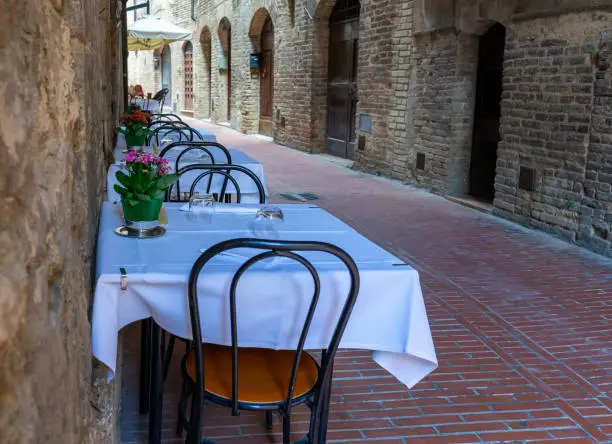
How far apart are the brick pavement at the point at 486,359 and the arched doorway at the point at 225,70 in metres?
12.6

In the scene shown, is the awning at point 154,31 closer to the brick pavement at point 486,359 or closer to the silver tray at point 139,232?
the brick pavement at point 486,359

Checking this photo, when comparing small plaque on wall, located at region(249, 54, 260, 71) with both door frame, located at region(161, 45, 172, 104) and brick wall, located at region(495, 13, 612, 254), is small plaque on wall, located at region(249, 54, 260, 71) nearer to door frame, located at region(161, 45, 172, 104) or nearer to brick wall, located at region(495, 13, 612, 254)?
brick wall, located at region(495, 13, 612, 254)

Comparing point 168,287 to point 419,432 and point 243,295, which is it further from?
point 419,432

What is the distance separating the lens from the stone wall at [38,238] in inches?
27.4

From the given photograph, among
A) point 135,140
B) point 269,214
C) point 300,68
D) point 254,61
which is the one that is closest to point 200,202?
point 269,214

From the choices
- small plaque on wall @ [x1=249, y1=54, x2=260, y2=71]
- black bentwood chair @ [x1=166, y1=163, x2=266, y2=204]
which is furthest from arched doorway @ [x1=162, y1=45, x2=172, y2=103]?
black bentwood chair @ [x1=166, y1=163, x2=266, y2=204]

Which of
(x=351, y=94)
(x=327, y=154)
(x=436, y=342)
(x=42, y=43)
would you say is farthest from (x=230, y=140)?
(x=42, y=43)

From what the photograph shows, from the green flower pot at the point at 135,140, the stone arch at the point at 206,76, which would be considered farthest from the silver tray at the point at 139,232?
the stone arch at the point at 206,76

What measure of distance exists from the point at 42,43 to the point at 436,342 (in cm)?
277

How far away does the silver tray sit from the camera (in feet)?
7.07

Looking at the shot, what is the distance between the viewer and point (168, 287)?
179cm

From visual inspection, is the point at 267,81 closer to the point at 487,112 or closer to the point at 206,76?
the point at 206,76

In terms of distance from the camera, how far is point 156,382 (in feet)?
6.75

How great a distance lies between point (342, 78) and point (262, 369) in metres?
9.34
